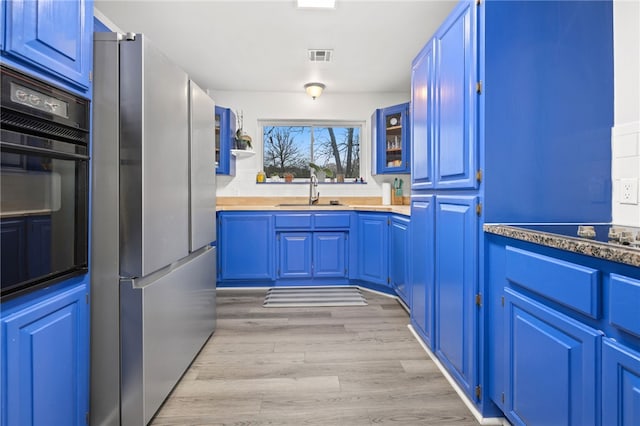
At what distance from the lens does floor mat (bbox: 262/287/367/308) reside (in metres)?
3.02

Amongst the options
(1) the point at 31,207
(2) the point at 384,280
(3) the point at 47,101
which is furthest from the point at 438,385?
(3) the point at 47,101

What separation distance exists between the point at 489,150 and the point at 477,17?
0.60m

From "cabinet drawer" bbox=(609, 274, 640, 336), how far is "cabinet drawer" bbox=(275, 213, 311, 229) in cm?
281

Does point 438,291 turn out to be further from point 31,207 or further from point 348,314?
point 31,207

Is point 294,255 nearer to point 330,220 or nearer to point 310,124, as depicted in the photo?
point 330,220

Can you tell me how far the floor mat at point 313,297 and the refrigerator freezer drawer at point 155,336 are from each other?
119 cm

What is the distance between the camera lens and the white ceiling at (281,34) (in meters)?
2.28

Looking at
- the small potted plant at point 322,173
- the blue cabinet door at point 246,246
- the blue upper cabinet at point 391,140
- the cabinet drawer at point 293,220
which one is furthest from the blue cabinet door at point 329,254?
the blue upper cabinet at point 391,140

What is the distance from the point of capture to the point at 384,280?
330cm

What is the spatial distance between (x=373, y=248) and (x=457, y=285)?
177 centimetres

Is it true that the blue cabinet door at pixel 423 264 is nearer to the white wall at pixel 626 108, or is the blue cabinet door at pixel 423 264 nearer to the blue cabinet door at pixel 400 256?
the blue cabinet door at pixel 400 256

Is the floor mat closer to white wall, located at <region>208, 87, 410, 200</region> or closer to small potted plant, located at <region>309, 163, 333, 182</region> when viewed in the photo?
white wall, located at <region>208, 87, 410, 200</region>

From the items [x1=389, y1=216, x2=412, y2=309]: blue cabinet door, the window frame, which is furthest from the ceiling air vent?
[x1=389, y1=216, x2=412, y2=309]: blue cabinet door

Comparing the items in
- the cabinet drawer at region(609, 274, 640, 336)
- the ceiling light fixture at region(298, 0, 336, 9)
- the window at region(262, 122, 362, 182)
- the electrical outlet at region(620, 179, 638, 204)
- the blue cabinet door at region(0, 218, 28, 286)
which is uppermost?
the ceiling light fixture at region(298, 0, 336, 9)
